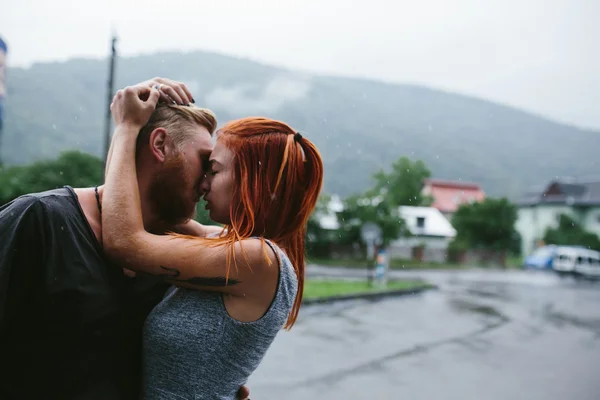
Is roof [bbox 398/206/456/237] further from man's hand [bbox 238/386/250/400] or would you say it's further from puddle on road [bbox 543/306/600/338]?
man's hand [bbox 238/386/250/400]

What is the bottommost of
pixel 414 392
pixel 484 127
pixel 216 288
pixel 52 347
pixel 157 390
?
pixel 414 392

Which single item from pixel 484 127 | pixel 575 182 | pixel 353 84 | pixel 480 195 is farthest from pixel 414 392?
pixel 484 127

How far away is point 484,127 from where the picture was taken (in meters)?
126

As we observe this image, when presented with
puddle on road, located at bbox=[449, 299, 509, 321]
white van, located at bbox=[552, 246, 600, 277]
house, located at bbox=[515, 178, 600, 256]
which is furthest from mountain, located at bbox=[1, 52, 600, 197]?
puddle on road, located at bbox=[449, 299, 509, 321]

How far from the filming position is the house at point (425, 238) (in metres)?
45.8

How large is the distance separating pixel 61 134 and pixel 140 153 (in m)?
35.1

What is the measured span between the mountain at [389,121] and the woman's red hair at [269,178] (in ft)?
196

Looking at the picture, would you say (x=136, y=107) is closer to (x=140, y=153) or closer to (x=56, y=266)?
(x=140, y=153)

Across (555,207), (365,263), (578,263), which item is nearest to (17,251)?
(365,263)

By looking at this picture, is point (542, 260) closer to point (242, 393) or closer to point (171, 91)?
point (242, 393)

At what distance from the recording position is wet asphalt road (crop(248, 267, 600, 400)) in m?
6.84

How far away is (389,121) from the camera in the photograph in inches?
4402

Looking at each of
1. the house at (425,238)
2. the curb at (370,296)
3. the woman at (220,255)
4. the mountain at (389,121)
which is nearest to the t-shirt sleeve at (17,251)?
the woman at (220,255)

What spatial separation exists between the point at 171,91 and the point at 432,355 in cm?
816
